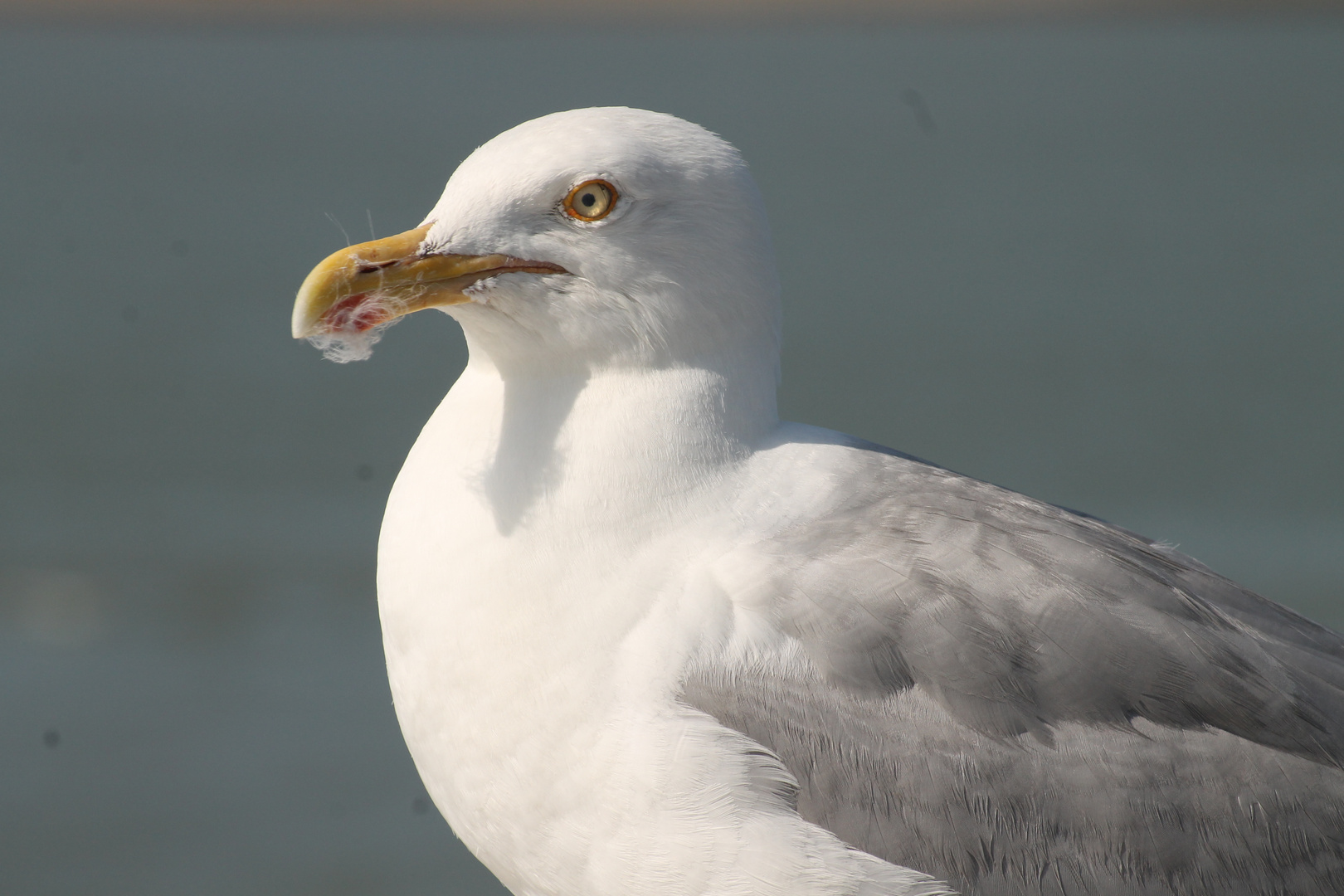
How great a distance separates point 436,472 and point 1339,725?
1335 mm

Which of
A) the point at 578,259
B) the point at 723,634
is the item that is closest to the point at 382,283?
the point at 578,259

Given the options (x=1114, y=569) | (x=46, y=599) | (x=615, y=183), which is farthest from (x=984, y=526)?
(x=46, y=599)

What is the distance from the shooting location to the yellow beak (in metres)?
1.74

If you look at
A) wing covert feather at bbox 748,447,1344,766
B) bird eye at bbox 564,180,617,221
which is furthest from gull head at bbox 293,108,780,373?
wing covert feather at bbox 748,447,1344,766

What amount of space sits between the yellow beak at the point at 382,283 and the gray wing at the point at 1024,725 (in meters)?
0.55

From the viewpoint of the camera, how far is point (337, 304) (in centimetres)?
175

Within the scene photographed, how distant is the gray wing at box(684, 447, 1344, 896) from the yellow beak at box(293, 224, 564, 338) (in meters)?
0.55

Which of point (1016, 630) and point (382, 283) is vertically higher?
point (382, 283)

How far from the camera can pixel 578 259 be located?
1.80 metres

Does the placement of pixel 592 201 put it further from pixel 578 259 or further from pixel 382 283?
pixel 382 283

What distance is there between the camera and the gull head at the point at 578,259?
5.80ft

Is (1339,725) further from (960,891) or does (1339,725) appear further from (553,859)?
(553,859)

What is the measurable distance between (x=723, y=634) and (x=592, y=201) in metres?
0.62

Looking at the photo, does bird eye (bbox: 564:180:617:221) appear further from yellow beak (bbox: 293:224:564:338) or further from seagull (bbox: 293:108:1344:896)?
yellow beak (bbox: 293:224:564:338)
